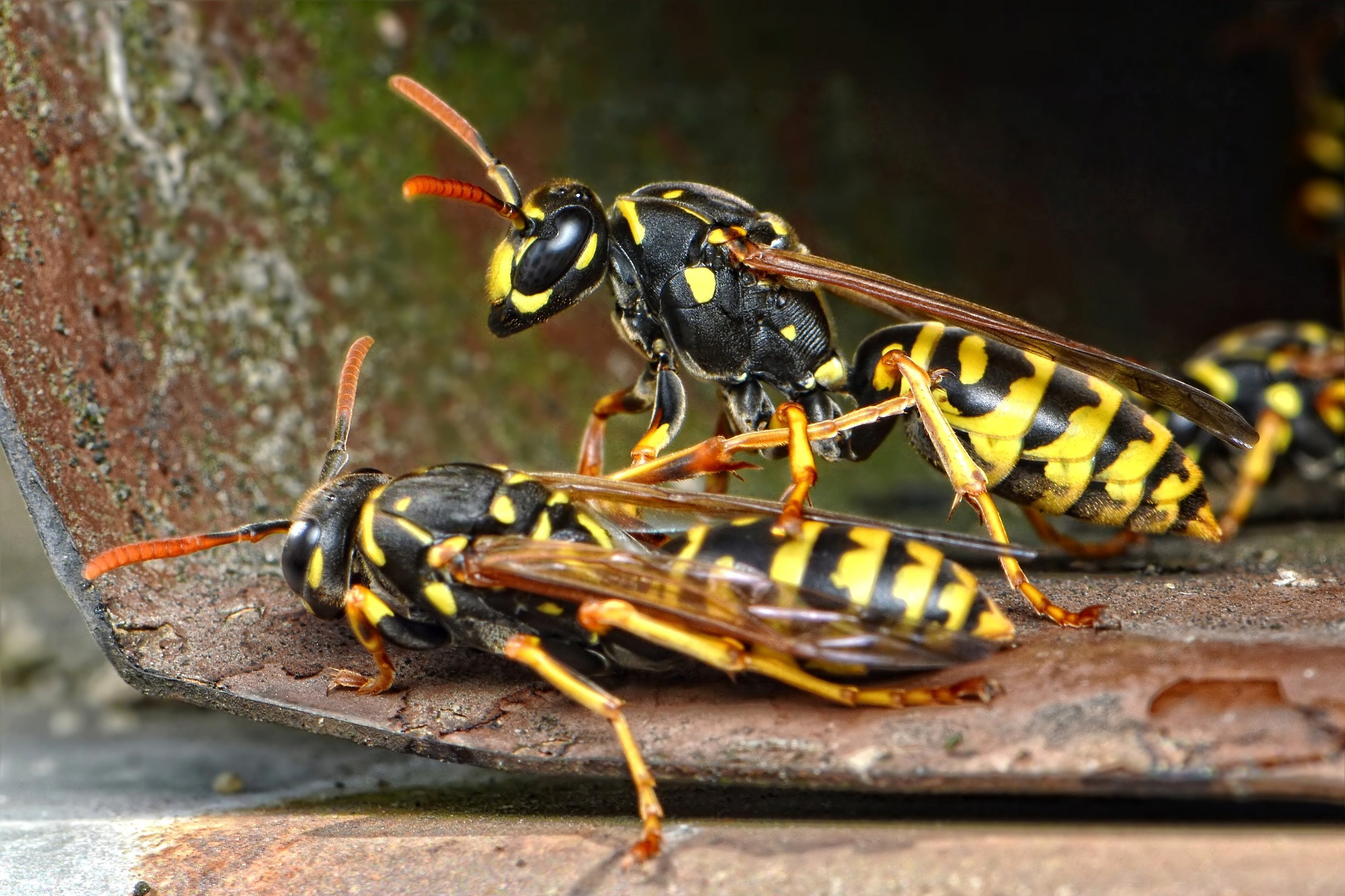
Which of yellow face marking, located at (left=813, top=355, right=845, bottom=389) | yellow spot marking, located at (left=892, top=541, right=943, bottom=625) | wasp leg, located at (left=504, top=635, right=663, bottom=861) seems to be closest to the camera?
wasp leg, located at (left=504, top=635, right=663, bottom=861)

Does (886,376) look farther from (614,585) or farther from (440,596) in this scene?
(440,596)

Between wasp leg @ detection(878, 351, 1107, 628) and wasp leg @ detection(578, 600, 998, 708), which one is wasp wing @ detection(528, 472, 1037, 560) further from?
wasp leg @ detection(578, 600, 998, 708)

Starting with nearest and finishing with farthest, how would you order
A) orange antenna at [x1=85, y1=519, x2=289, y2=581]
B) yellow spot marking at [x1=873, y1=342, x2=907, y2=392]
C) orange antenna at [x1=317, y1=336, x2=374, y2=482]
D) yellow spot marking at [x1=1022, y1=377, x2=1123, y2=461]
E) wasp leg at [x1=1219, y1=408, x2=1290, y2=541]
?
orange antenna at [x1=85, y1=519, x2=289, y2=581] → orange antenna at [x1=317, y1=336, x2=374, y2=482] → yellow spot marking at [x1=1022, y1=377, x2=1123, y2=461] → yellow spot marking at [x1=873, y1=342, x2=907, y2=392] → wasp leg at [x1=1219, y1=408, x2=1290, y2=541]

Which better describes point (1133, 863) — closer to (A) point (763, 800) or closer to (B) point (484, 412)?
(A) point (763, 800)

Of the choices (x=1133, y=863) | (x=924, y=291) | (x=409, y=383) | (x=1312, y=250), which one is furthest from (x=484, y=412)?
(x=1312, y=250)

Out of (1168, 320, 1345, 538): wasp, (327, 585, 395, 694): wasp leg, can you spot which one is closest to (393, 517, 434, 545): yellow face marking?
(327, 585, 395, 694): wasp leg

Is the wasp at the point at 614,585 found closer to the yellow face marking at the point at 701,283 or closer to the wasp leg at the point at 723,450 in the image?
the wasp leg at the point at 723,450
